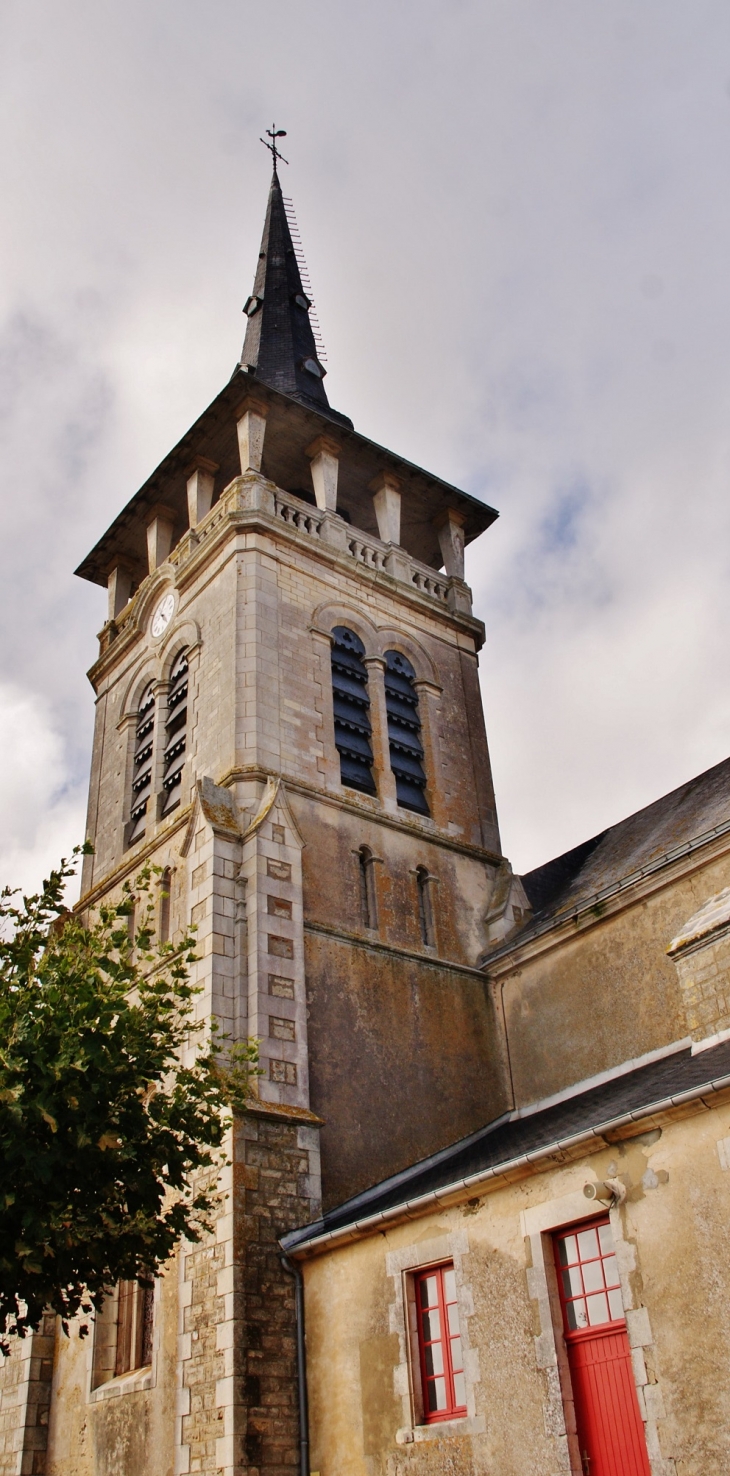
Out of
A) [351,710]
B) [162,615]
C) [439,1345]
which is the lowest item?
[439,1345]

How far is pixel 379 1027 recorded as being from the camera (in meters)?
15.1

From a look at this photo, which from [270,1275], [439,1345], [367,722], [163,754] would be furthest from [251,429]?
[439,1345]

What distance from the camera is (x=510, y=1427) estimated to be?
9.91 meters

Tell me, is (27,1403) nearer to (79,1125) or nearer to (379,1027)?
(379,1027)

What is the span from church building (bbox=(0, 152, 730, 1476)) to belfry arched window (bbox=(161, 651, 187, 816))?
6 centimetres

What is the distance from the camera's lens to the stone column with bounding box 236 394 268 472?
20.1 meters

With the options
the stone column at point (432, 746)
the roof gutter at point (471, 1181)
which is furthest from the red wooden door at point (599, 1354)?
the stone column at point (432, 746)

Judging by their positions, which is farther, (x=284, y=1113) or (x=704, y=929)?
(x=284, y=1113)

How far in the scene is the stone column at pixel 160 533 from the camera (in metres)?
22.3

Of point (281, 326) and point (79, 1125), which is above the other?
point (281, 326)

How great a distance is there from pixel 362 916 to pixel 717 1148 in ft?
24.5

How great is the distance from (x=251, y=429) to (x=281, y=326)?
634cm

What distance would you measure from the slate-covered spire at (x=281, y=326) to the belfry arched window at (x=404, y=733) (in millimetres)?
6240

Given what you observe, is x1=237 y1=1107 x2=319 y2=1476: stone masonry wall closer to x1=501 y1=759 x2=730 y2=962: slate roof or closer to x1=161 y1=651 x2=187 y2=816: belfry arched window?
x1=501 y1=759 x2=730 y2=962: slate roof
